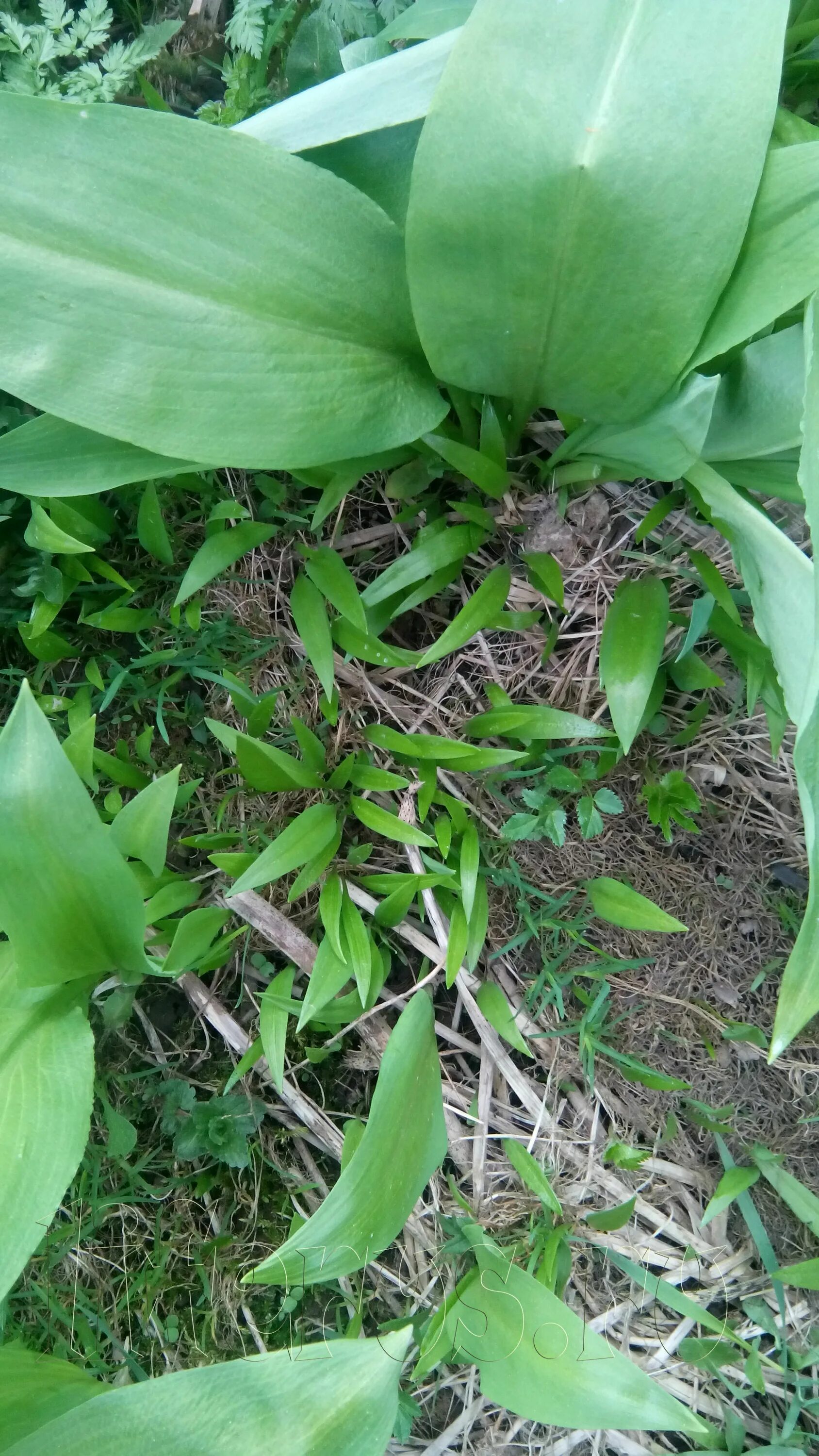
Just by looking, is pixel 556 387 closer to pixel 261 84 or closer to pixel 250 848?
pixel 261 84

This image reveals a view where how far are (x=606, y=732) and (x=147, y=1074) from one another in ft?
2.17

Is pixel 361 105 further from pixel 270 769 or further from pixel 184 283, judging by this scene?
pixel 270 769

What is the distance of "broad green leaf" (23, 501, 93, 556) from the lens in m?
0.83

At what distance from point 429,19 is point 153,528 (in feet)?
1.69

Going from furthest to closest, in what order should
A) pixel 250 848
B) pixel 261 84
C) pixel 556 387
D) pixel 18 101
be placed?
pixel 250 848 < pixel 261 84 < pixel 556 387 < pixel 18 101

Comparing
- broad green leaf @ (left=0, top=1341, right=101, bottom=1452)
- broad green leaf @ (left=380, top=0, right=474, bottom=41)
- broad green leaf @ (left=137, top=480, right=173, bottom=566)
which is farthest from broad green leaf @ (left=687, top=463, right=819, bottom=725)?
broad green leaf @ (left=0, top=1341, right=101, bottom=1452)

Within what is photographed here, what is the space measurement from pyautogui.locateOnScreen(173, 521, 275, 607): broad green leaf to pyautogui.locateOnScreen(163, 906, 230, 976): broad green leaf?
1.10 feet

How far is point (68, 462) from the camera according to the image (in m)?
0.70

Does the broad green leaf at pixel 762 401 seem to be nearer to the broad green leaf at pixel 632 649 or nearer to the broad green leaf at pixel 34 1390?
the broad green leaf at pixel 632 649

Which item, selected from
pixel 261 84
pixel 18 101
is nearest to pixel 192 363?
pixel 18 101

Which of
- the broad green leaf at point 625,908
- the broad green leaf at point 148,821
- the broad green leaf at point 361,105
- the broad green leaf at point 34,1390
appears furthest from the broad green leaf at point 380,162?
the broad green leaf at point 34,1390

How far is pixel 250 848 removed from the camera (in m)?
0.92

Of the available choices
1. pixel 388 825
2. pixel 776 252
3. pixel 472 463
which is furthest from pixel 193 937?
pixel 776 252

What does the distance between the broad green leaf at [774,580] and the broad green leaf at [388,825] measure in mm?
381
